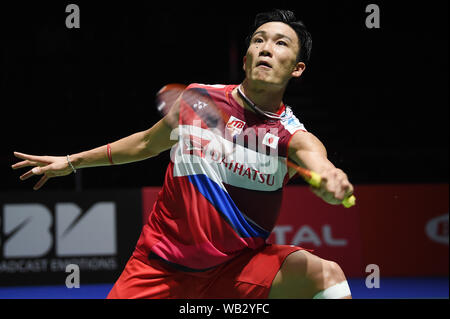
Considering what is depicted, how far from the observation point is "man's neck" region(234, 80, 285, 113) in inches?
102

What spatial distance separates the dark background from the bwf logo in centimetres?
120

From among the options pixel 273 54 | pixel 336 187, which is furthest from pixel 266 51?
pixel 336 187

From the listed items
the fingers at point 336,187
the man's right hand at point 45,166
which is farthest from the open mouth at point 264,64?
the man's right hand at point 45,166

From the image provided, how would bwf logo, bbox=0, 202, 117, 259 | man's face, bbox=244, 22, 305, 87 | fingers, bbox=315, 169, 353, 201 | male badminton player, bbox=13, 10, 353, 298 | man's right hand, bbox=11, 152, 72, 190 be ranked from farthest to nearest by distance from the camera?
1. bwf logo, bbox=0, 202, 117, 259
2. man's right hand, bbox=11, 152, 72, 190
3. man's face, bbox=244, 22, 305, 87
4. male badminton player, bbox=13, 10, 353, 298
5. fingers, bbox=315, 169, 353, 201

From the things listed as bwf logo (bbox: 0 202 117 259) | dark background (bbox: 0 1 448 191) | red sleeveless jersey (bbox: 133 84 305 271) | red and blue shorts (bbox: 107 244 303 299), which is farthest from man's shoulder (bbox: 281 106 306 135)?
dark background (bbox: 0 1 448 191)

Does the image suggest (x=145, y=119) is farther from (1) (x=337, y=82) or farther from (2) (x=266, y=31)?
(2) (x=266, y=31)

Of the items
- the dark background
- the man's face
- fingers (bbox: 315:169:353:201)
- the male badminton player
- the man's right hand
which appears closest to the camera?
fingers (bbox: 315:169:353:201)

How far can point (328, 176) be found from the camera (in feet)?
6.52

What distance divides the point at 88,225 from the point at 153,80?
10.2 ft

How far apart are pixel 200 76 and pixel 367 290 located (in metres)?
4.45

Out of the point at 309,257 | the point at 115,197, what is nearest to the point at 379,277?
the point at 115,197

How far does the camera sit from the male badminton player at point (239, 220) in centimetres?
244

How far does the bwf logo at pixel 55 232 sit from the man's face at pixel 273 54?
390cm

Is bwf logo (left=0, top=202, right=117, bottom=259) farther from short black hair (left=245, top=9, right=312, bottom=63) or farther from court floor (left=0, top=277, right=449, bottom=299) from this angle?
short black hair (left=245, top=9, right=312, bottom=63)
